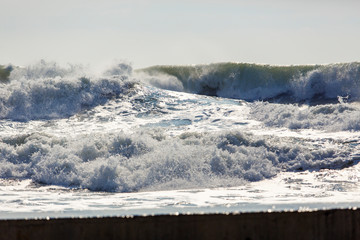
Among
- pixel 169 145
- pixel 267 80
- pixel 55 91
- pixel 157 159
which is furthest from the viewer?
pixel 267 80

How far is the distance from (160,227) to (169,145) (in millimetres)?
8040

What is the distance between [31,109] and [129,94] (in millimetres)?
2992

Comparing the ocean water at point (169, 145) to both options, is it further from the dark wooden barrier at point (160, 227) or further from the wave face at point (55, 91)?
the dark wooden barrier at point (160, 227)

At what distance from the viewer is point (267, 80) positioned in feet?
68.7

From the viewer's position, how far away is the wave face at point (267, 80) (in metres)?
18.7

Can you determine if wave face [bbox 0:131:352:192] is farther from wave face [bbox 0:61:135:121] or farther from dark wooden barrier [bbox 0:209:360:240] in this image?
dark wooden barrier [bbox 0:209:360:240]

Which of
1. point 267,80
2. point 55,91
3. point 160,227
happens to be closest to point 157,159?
point 160,227

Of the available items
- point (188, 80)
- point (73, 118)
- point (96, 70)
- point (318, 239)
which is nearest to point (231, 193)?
point (318, 239)

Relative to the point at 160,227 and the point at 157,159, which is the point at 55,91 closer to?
the point at 157,159

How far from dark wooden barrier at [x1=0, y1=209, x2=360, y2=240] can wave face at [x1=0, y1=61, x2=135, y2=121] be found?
13.0m

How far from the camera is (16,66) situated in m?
20.7

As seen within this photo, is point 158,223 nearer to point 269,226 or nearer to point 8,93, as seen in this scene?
point 269,226

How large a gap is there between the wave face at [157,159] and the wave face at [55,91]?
3897 millimetres

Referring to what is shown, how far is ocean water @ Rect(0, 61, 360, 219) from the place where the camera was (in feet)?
27.2
